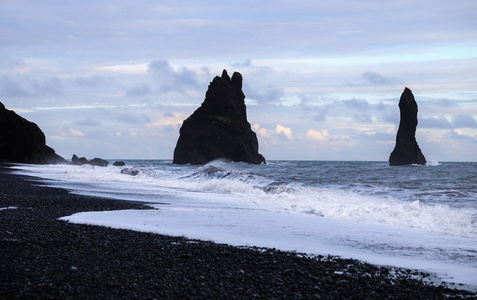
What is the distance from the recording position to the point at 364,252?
27.5 ft

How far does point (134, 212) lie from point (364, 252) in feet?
23.1

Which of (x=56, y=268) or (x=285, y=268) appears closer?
(x=56, y=268)

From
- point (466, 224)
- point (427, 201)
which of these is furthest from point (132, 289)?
point (427, 201)

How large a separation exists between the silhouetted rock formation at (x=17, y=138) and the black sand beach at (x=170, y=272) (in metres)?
58.7

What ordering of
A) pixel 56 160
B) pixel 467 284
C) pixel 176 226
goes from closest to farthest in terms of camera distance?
pixel 467 284 → pixel 176 226 → pixel 56 160

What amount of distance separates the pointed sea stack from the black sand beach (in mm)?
98029

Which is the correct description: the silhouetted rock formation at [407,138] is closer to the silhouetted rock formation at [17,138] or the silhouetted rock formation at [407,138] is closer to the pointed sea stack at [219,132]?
the pointed sea stack at [219,132]

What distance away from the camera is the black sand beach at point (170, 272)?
538 centimetres

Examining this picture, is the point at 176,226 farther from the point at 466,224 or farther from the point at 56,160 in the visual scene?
the point at 56,160

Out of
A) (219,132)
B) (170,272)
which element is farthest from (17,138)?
(170,272)

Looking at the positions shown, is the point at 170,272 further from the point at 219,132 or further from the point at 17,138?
the point at 219,132

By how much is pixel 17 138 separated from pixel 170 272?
63537mm

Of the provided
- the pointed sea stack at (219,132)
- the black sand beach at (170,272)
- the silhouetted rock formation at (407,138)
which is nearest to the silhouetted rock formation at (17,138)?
the pointed sea stack at (219,132)

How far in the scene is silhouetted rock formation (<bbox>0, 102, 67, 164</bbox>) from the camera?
6153cm
